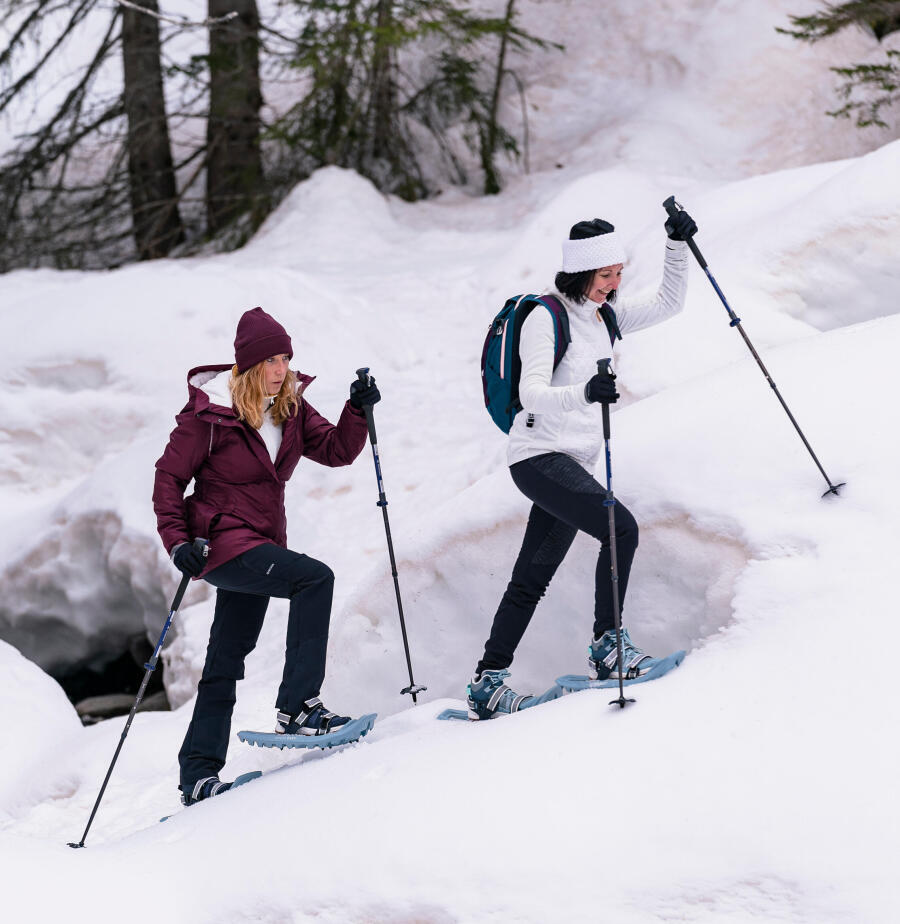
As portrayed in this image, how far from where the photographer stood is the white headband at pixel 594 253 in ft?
13.9

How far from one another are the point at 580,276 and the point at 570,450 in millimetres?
635

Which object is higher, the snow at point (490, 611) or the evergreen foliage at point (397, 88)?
the evergreen foliage at point (397, 88)

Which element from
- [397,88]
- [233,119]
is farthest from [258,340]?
[397,88]

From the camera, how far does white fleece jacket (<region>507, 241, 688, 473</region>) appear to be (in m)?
4.03

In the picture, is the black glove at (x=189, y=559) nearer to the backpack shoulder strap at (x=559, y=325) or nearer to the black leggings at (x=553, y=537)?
the black leggings at (x=553, y=537)

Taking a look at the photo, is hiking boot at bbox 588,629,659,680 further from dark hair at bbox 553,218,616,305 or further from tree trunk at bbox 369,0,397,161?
tree trunk at bbox 369,0,397,161

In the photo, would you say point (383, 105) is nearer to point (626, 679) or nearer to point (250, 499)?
point (250, 499)

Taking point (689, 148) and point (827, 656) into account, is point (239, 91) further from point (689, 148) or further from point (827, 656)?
point (827, 656)

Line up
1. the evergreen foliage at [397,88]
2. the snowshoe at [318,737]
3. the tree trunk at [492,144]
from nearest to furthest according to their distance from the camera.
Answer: the snowshoe at [318,737] → the evergreen foliage at [397,88] → the tree trunk at [492,144]

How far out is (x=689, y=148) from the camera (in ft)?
47.1

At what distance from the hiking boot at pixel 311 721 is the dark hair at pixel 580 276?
5.91 feet

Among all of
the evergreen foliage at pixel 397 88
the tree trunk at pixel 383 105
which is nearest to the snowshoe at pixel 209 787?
the evergreen foliage at pixel 397 88

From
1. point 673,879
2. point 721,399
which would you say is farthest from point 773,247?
point 673,879

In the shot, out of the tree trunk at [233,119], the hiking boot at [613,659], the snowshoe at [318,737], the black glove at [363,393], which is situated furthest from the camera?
the tree trunk at [233,119]
